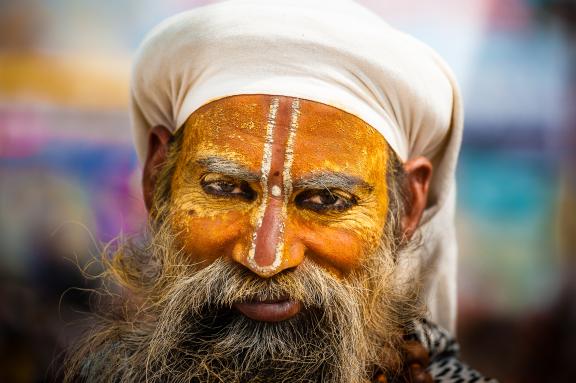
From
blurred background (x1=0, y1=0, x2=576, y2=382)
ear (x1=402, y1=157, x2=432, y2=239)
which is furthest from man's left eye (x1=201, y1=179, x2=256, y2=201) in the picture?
blurred background (x1=0, y1=0, x2=576, y2=382)

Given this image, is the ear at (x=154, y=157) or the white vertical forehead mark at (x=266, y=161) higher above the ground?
the white vertical forehead mark at (x=266, y=161)

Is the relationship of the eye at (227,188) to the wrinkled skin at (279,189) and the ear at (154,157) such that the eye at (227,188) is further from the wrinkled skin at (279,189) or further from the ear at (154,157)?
the ear at (154,157)

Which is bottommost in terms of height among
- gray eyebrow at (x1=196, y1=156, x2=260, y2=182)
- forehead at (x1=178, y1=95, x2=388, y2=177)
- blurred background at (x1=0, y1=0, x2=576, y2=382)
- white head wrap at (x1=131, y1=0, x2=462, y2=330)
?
blurred background at (x1=0, y1=0, x2=576, y2=382)

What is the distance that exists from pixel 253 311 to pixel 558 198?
5.22 ft

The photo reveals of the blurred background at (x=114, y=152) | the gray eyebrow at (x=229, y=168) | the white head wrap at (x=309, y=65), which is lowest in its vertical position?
the blurred background at (x=114, y=152)

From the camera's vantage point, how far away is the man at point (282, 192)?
135 cm

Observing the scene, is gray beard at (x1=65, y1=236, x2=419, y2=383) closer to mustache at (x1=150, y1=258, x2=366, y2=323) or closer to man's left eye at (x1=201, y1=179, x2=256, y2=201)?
mustache at (x1=150, y1=258, x2=366, y2=323)

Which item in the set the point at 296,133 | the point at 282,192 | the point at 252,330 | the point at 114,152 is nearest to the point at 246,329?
the point at 252,330

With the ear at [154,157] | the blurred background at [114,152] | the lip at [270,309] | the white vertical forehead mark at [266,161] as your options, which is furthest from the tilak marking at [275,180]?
the blurred background at [114,152]

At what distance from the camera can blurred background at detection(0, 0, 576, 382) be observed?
7.68 feet

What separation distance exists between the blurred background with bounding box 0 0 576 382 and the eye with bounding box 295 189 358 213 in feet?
3.56

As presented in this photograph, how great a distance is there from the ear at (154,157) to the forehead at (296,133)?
20cm

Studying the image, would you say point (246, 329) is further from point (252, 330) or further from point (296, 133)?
point (296, 133)

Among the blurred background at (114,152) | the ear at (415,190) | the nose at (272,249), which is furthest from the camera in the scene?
the blurred background at (114,152)
